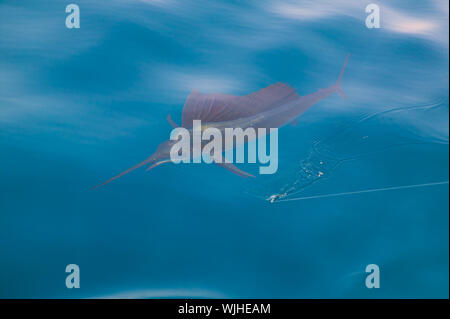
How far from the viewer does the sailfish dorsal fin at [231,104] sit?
2916mm

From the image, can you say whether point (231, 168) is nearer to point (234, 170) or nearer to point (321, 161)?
point (234, 170)

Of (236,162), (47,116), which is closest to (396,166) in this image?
(236,162)

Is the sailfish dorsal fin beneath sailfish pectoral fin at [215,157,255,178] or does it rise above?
above

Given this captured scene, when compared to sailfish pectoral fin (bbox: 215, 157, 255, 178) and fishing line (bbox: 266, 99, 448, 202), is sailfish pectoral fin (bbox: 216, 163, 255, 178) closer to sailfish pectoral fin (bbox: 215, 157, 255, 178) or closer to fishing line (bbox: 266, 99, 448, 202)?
sailfish pectoral fin (bbox: 215, 157, 255, 178)

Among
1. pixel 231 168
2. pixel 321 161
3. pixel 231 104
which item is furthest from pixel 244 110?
pixel 321 161

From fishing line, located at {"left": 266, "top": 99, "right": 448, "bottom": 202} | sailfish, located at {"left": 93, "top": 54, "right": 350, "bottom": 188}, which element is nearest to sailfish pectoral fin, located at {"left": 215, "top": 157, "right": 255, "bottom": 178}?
sailfish, located at {"left": 93, "top": 54, "right": 350, "bottom": 188}

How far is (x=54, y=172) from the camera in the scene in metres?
2.71

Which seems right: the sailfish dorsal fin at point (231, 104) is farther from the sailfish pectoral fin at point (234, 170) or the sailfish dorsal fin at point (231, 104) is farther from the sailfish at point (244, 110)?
the sailfish pectoral fin at point (234, 170)

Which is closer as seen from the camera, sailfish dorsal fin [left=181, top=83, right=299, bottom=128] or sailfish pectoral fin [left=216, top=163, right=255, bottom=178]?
sailfish pectoral fin [left=216, top=163, right=255, bottom=178]

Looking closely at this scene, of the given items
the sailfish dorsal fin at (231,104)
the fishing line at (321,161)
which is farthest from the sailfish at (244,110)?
the fishing line at (321,161)

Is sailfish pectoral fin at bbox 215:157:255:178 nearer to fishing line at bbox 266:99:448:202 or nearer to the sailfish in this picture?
the sailfish

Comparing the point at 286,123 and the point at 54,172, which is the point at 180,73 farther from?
the point at 54,172

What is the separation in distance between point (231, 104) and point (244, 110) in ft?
0.37

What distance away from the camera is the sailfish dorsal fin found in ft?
9.57
